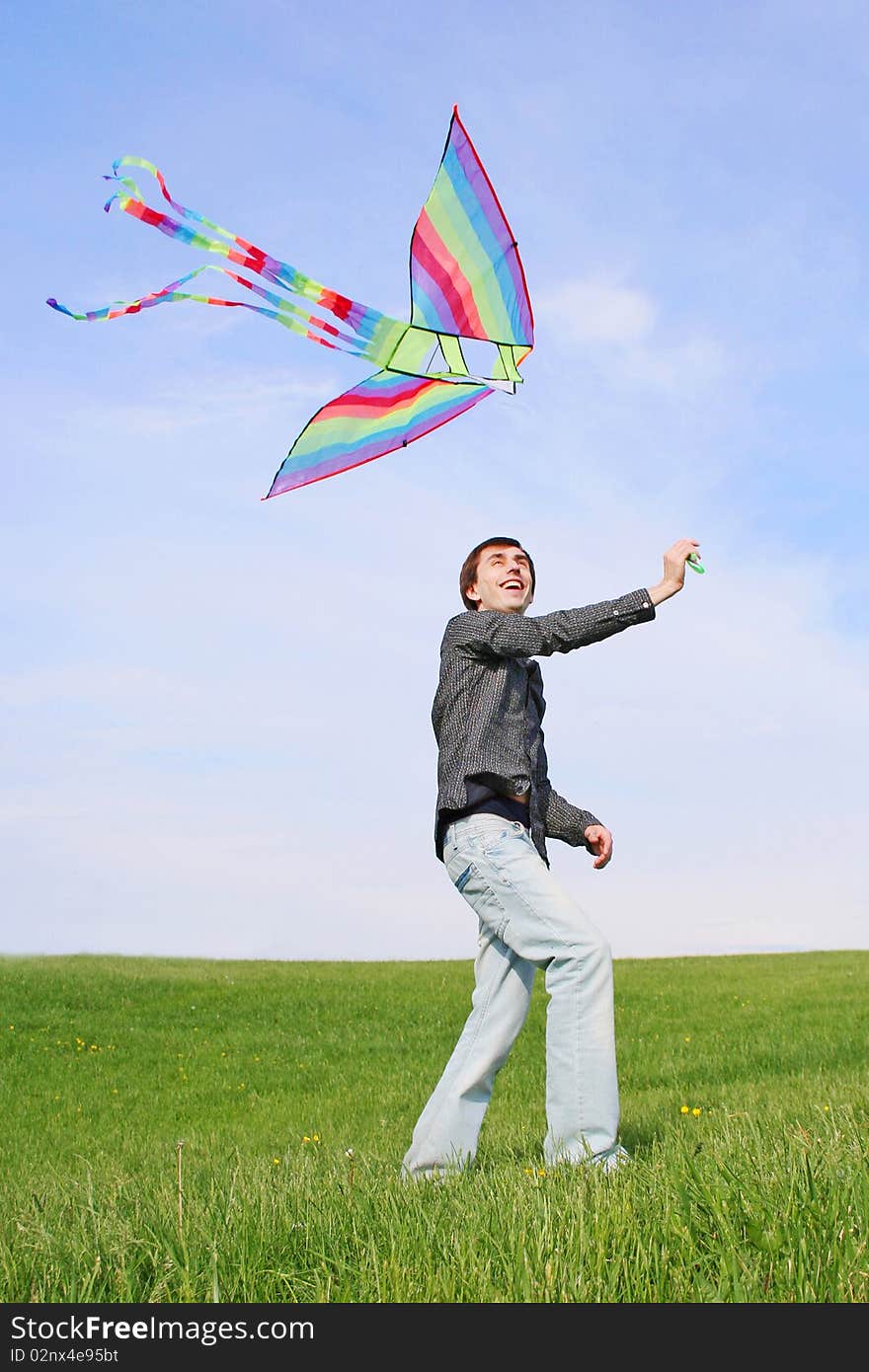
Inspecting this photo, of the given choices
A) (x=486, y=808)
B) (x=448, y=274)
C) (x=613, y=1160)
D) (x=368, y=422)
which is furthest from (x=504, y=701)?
(x=448, y=274)

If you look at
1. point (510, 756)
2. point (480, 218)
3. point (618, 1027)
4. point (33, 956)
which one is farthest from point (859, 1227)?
point (33, 956)

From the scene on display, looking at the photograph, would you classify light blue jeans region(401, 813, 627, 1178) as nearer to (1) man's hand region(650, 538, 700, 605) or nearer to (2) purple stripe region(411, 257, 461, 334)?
(1) man's hand region(650, 538, 700, 605)

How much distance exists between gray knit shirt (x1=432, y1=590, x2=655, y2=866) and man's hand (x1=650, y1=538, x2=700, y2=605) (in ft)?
0.14

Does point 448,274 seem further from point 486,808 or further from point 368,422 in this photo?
point 486,808

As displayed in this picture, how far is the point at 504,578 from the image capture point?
16.9ft

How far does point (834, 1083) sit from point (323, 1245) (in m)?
6.57

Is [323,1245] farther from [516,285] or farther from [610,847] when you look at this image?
[516,285]

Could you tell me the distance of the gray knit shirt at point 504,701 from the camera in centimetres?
457

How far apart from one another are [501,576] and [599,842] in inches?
49.4

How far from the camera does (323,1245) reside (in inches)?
129

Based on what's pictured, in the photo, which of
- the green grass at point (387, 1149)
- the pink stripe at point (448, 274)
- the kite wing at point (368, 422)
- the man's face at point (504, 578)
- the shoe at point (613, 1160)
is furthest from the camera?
the pink stripe at point (448, 274)

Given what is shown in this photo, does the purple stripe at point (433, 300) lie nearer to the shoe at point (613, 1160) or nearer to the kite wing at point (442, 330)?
the kite wing at point (442, 330)

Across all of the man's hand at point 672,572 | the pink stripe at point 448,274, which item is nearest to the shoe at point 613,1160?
the man's hand at point 672,572

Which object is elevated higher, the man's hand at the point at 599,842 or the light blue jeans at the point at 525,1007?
the man's hand at the point at 599,842
